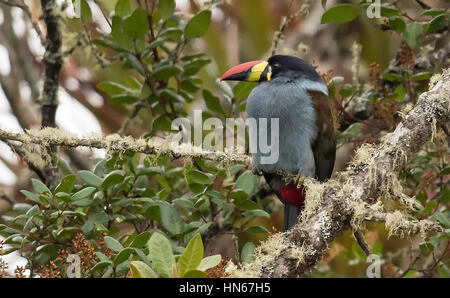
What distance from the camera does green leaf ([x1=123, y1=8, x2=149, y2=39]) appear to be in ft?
6.98

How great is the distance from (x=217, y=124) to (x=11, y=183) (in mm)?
1258

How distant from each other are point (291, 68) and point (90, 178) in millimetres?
1012

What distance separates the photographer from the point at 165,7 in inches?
88.6

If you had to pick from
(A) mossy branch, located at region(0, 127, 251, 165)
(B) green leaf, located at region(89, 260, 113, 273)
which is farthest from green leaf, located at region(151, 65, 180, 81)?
(B) green leaf, located at region(89, 260, 113, 273)

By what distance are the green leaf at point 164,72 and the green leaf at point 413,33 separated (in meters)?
0.89

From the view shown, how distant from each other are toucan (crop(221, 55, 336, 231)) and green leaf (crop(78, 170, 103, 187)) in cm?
67

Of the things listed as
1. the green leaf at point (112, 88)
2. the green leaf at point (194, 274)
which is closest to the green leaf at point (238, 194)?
the green leaf at point (194, 274)

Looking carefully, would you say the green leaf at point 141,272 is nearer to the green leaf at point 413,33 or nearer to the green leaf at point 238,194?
the green leaf at point 238,194

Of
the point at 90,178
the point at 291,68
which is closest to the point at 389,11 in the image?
the point at 291,68

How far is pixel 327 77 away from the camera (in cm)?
237

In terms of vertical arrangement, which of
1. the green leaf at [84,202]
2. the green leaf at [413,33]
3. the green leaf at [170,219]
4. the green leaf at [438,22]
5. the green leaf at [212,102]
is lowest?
the green leaf at [170,219]

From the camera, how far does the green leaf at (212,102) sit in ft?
7.59

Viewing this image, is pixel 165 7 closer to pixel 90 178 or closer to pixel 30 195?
pixel 90 178

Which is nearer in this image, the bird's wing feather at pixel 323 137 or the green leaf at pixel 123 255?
the green leaf at pixel 123 255
